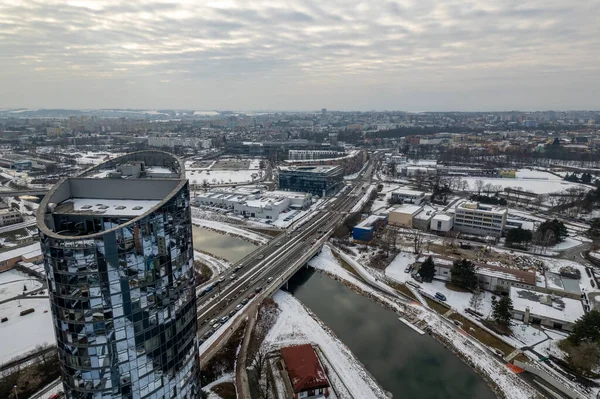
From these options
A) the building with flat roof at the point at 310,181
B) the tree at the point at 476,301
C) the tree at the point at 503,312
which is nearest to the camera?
the tree at the point at 503,312

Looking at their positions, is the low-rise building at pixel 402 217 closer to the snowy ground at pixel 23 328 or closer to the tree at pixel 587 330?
the tree at pixel 587 330

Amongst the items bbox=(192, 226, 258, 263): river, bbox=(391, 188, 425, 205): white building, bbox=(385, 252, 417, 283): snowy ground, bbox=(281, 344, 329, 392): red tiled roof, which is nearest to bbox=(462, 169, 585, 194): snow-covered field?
bbox=(391, 188, 425, 205): white building

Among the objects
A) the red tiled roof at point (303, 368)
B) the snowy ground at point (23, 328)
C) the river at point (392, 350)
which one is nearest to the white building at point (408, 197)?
the river at point (392, 350)

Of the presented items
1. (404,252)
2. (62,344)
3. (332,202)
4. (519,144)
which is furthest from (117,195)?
(519,144)

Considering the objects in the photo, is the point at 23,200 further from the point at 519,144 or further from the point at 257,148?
the point at 519,144

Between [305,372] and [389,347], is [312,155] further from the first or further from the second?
[305,372]

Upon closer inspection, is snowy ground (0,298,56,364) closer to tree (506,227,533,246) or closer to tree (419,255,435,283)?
tree (419,255,435,283)

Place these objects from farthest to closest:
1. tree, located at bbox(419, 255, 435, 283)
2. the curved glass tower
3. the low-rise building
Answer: the low-rise building → tree, located at bbox(419, 255, 435, 283) → the curved glass tower
